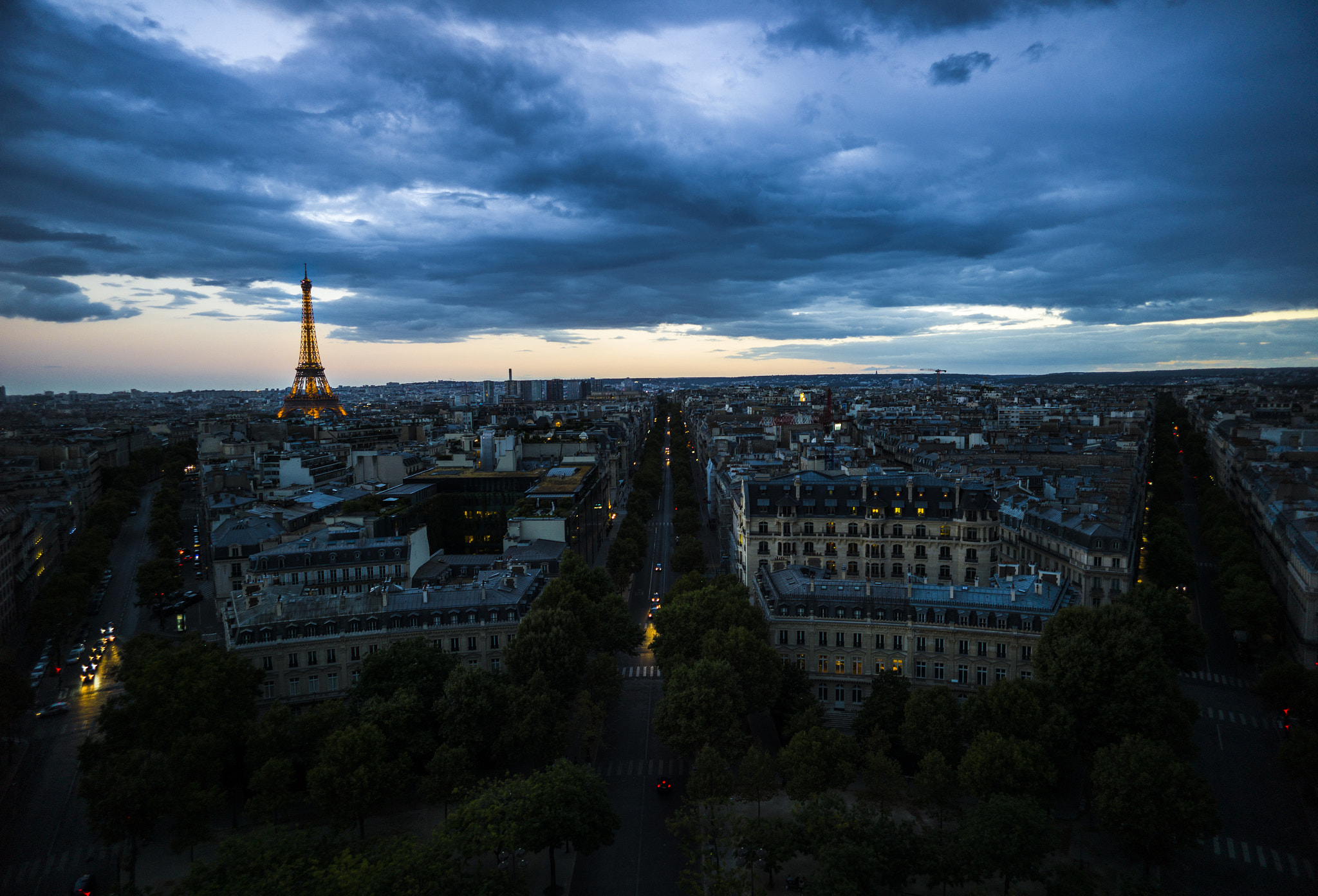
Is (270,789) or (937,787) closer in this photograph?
(937,787)

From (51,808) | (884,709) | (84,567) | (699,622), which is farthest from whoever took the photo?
(84,567)

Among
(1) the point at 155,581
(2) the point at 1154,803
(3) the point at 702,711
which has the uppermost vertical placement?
(1) the point at 155,581

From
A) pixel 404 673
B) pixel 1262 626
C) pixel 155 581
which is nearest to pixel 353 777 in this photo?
pixel 404 673

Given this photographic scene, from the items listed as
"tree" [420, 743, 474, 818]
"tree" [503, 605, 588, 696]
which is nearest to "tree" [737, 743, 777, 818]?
"tree" [503, 605, 588, 696]

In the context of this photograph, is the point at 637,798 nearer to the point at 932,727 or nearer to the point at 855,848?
the point at 855,848

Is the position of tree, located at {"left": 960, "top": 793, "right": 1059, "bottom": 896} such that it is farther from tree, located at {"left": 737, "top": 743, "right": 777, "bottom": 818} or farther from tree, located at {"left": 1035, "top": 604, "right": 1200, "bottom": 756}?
tree, located at {"left": 1035, "top": 604, "right": 1200, "bottom": 756}

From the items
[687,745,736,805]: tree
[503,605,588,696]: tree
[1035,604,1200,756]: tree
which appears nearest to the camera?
[687,745,736,805]: tree

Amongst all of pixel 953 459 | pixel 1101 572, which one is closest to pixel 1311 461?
pixel 953 459
